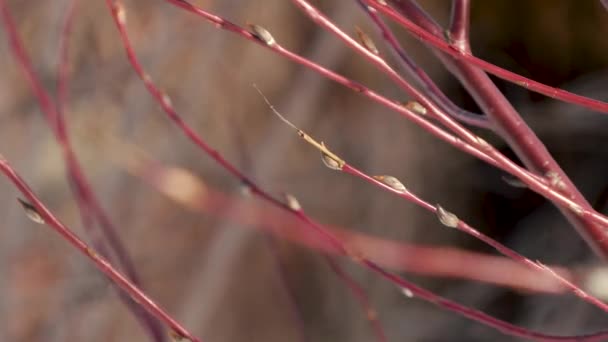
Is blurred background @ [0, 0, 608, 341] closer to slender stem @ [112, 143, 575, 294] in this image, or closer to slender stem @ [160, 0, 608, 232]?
slender stem @ [112, 143, 575, 294]

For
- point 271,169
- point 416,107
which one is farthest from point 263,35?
point 271,169

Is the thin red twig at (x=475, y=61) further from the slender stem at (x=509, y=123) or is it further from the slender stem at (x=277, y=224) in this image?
the slender stem at (x=277, y=224)

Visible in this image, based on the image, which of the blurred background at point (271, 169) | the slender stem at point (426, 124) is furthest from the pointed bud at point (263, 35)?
the blurred background at point (271, 169)

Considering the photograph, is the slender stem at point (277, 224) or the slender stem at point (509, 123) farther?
the slender stem at point (277, 224)

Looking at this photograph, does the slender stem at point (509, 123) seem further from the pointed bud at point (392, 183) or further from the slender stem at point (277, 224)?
the slender stem at point (277, 224)

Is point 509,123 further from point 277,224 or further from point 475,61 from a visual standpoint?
point 277,224

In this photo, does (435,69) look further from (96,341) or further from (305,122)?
(96,341)

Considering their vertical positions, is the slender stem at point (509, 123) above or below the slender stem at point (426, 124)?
above

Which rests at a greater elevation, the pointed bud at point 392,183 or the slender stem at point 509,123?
the slender stem at point 509,123

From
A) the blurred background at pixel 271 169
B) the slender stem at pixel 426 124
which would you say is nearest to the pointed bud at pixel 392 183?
the slender stem at pixel 426 124

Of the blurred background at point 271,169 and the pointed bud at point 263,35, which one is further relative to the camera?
the blurred background at point 271,169
